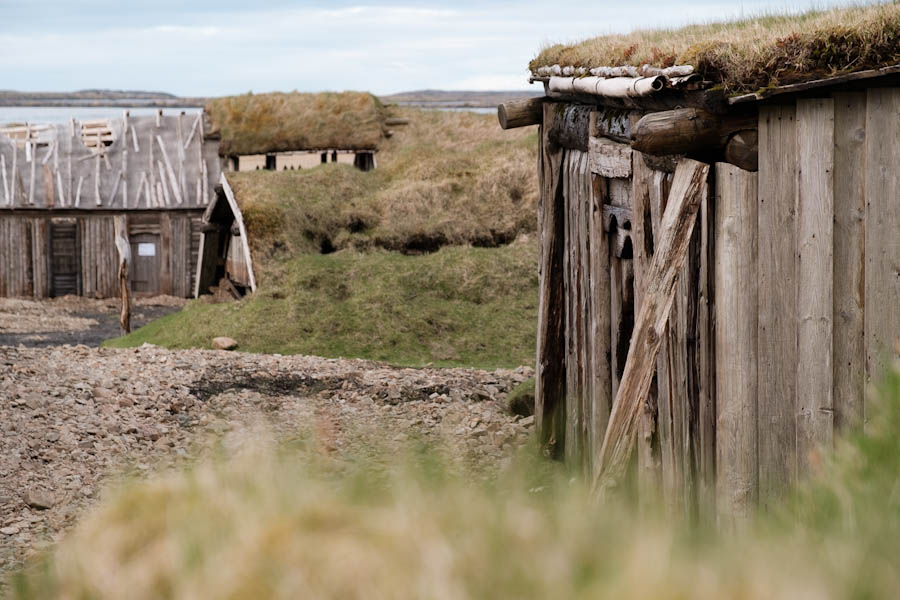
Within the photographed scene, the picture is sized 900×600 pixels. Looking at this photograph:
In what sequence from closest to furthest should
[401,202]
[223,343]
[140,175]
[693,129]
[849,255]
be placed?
1. [849,255]
2. [693,129]
3. [223,343]
4. [401,202]
5. [140,175]

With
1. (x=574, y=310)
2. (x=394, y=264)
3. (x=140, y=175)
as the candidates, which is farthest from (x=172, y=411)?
(x=140, y=175)

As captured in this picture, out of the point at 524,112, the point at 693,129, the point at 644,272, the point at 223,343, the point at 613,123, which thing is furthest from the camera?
the point at 223,343

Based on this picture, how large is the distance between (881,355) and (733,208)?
3.56 ft

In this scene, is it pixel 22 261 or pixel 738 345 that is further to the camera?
pixel 22 261

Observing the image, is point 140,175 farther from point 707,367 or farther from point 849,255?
point 849,255

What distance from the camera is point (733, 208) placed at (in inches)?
209

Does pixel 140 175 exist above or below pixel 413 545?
above

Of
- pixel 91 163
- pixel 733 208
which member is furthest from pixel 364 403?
pixel 91 163

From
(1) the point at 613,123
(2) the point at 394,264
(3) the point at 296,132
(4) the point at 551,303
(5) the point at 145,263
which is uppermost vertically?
(3) the point at 296,132

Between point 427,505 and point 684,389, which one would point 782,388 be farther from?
point 427,505

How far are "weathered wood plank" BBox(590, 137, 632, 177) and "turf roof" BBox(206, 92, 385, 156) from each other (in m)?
24.3

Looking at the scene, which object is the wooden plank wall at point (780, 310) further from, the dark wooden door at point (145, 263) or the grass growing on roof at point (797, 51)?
the dark wooden door at point (145, 263)

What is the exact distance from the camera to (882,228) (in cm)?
468

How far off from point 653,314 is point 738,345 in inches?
20.3
